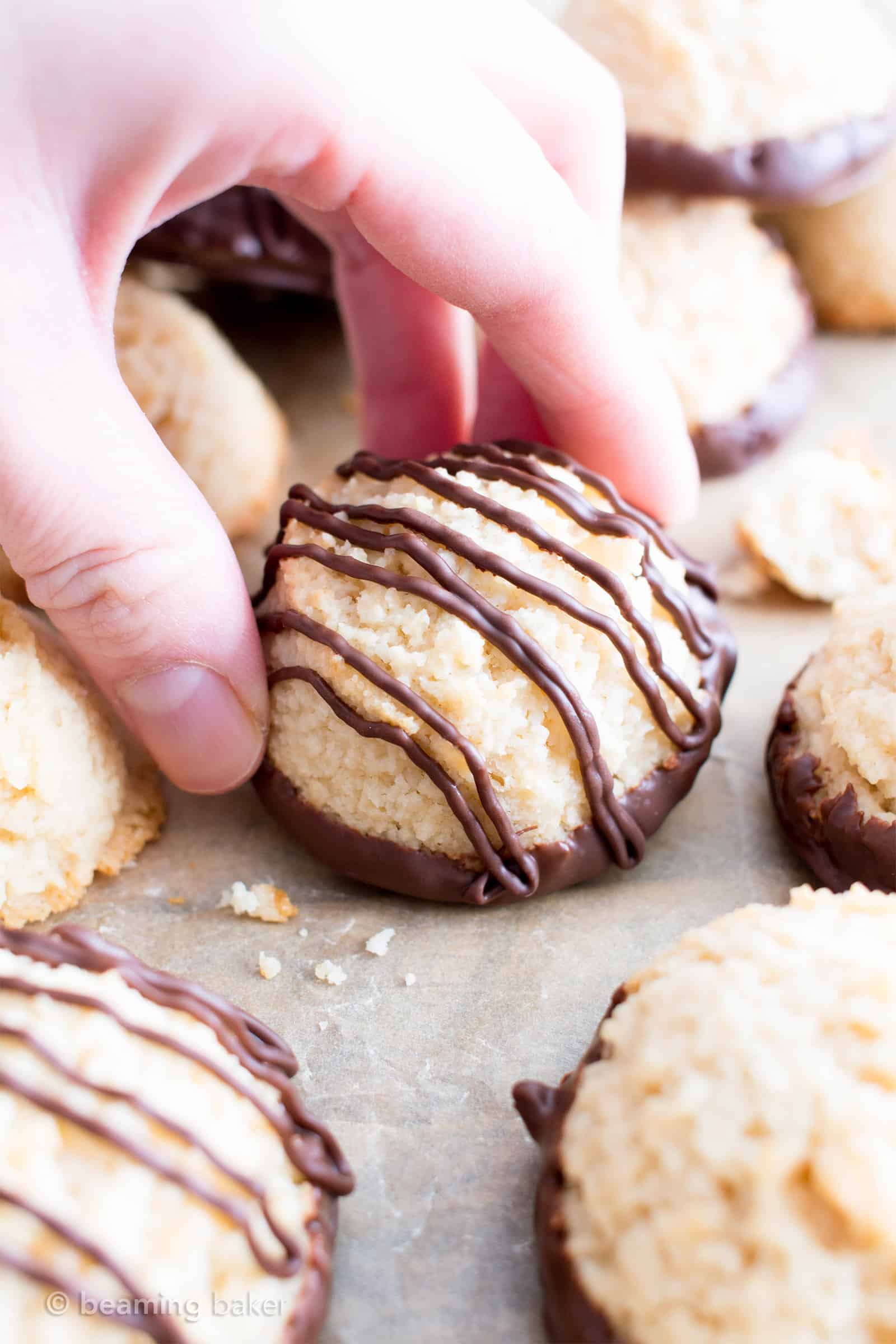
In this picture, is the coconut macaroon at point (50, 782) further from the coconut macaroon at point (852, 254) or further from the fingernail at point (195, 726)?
the coconut macaroon at point (852, 254)

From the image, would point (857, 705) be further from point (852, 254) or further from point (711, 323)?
point (852, 254)

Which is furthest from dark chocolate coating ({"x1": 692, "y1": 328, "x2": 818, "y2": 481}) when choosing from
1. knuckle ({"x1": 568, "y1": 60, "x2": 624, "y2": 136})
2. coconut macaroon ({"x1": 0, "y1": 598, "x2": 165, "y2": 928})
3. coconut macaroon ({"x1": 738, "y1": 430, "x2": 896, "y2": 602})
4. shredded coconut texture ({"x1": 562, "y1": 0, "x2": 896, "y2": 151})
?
coconut macaroon ({"x1": 0, "y1": 598, "x2": 165, "y2": 928})

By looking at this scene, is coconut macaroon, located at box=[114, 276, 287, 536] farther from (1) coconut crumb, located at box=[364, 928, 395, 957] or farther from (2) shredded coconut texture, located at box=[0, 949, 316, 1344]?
(2) shredded coconut texture, located at box=[0, 949, 316, 1344]

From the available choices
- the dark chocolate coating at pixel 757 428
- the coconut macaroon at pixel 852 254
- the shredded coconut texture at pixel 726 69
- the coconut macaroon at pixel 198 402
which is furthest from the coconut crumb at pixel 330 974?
the coconut macaroon at pixel 852 254

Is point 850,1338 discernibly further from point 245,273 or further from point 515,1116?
point 245,273

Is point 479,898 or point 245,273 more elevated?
point 245,273

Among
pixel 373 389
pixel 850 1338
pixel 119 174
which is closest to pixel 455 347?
pixel 373 389
